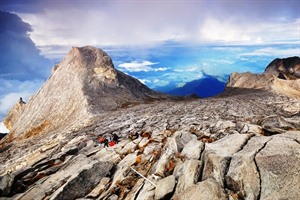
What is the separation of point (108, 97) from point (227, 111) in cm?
2997

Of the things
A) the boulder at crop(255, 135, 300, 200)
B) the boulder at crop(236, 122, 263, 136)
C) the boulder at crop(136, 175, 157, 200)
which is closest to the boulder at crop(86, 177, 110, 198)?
the boulder at crop(136, 175, 157, 200)

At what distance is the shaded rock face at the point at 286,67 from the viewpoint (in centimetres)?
8944

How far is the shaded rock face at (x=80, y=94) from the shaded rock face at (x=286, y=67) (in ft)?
163

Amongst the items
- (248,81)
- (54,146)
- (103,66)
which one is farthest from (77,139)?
(248,81)

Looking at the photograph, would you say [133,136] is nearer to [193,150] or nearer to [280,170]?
[193,150]

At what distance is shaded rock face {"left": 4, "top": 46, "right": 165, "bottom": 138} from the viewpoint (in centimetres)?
4603

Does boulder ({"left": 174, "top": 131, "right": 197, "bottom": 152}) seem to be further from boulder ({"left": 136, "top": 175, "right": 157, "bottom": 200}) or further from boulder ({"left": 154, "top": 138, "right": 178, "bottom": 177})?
boulder ({"left": 136, "top": 175, "right": 157, "bottom": 200})

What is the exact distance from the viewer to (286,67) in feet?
307

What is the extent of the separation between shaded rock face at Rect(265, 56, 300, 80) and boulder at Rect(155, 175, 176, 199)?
285ft

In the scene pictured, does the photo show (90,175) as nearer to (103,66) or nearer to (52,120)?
(52,120)

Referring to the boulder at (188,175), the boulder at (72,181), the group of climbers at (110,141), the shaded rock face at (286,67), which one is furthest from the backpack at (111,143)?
the shaded rock face at (286,67)

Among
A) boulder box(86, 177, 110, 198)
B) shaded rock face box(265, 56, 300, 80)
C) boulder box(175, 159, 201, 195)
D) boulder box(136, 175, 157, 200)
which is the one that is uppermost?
boulder box(175, 159, 201, 195)

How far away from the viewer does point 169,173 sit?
15.6 meters

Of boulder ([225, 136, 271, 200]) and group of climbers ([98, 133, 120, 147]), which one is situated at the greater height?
boulder ([225, 136, 271, 200])
